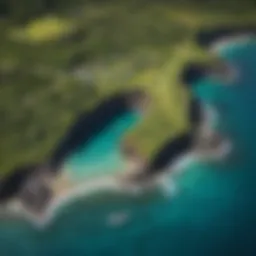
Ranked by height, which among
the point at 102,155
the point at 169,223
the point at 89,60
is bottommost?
the point at 169,223

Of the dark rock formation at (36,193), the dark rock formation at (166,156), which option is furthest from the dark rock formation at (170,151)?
the dark rock formation at (36,193)

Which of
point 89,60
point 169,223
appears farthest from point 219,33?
point 169,223

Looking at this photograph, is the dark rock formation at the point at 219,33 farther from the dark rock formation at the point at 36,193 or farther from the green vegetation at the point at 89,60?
the dark rock formation at the point at 36,193

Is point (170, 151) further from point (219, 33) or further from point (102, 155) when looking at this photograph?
point (219, 33)

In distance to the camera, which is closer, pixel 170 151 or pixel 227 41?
pixel 170 151

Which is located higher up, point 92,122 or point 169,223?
point 92,122

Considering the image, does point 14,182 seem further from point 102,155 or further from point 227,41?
point 227,41

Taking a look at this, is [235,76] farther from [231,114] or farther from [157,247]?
[157,247]
